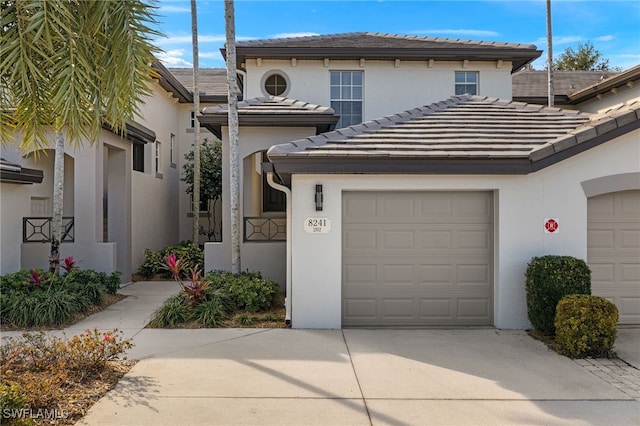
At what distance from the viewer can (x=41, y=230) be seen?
1184 centimetres

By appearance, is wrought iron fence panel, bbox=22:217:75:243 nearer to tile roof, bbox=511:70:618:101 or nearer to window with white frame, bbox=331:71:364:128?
window with white frame, bbox=331:71:364:128

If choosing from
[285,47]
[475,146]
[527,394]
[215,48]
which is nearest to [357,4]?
[285,47]

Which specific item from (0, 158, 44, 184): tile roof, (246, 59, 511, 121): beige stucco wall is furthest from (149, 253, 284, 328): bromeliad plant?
(246, 59, 511, 121): beige stucco wall

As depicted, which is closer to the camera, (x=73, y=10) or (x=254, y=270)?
(x=73, y=10)

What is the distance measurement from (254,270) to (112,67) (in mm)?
6920

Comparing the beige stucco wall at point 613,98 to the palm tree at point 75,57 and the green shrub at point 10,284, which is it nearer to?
the palm tree at point 75,57

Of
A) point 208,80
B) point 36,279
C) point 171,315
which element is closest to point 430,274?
point 171,315

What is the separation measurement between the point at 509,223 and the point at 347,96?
24.9 ft

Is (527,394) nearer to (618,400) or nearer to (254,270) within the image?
(618,400)

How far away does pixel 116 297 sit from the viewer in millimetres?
10969

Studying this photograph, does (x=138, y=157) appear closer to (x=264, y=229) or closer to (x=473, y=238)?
(x=264, y=229)

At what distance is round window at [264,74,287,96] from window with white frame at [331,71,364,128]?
1.49 m

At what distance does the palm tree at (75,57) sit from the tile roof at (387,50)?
888cm

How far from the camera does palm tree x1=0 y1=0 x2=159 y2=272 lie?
4789 mm
